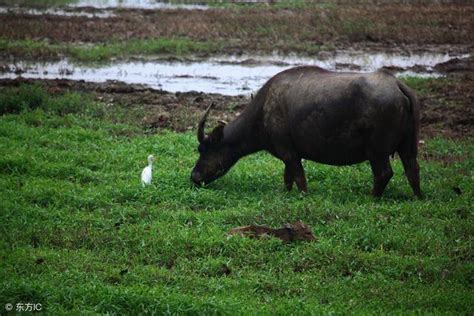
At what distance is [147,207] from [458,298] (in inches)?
149

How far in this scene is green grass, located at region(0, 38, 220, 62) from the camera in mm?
21828

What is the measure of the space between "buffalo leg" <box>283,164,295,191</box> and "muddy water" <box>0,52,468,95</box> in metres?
7.35

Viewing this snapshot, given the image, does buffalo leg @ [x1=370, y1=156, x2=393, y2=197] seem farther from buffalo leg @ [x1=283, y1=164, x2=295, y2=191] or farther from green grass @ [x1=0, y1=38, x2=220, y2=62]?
green grass @ [x1=0, y1=38, x2=220, y2=62]

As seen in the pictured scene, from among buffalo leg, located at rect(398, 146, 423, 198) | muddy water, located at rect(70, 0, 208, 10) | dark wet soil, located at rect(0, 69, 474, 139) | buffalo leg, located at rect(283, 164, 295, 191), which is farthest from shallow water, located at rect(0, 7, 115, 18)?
buffalo leg, located at rect(398, 146, 423, 198)

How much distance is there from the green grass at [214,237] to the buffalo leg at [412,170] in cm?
15

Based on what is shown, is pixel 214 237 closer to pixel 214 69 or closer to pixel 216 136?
pixel 216 136

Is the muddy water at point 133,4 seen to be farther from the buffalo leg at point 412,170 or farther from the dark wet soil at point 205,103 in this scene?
the buffalo leg at point 412,170

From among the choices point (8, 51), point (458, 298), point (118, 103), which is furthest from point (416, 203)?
point (8, 51)

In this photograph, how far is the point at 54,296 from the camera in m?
6.76

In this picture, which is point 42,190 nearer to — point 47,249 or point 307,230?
point 47,249

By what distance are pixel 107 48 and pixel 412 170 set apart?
14.4 m

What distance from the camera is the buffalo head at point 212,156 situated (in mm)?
10578

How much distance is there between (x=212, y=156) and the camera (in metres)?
10.8

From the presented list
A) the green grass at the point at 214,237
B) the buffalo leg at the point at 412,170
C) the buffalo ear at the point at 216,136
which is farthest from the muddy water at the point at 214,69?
the buffalo leg at the point at 412,170
